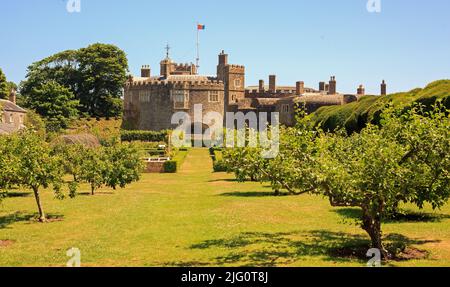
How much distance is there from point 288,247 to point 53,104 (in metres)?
68.3

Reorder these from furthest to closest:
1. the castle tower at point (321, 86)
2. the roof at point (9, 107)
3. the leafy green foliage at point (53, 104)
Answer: the castle tower at point (321, 86) < the leafy green foliage at point (53, 104) < the roof at point (9, 107)

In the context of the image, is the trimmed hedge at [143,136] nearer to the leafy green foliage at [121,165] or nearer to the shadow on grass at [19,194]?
the leafy green foliage at [121,165]

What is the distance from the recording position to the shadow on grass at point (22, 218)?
22.5 meters

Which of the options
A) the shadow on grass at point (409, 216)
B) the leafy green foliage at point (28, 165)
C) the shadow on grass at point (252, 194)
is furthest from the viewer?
the shadow on grass at point (252, 194)

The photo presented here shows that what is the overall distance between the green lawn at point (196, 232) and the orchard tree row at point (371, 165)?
172cm

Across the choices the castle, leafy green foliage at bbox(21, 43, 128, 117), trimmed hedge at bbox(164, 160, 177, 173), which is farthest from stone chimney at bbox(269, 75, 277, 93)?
trimmed hedge at bbox(164, 160, 177, 173)

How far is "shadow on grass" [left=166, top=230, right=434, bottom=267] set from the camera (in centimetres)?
1489

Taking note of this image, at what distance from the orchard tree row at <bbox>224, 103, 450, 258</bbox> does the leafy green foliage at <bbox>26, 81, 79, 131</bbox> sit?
213ft

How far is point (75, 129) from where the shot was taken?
78.5m

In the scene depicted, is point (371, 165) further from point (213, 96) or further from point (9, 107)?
point (213, 96)

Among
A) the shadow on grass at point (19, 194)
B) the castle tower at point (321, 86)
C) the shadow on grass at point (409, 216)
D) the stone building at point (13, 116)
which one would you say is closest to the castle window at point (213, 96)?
the castle tower at point (321, 86)

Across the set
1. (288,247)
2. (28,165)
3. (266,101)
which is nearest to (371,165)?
(288,247)
